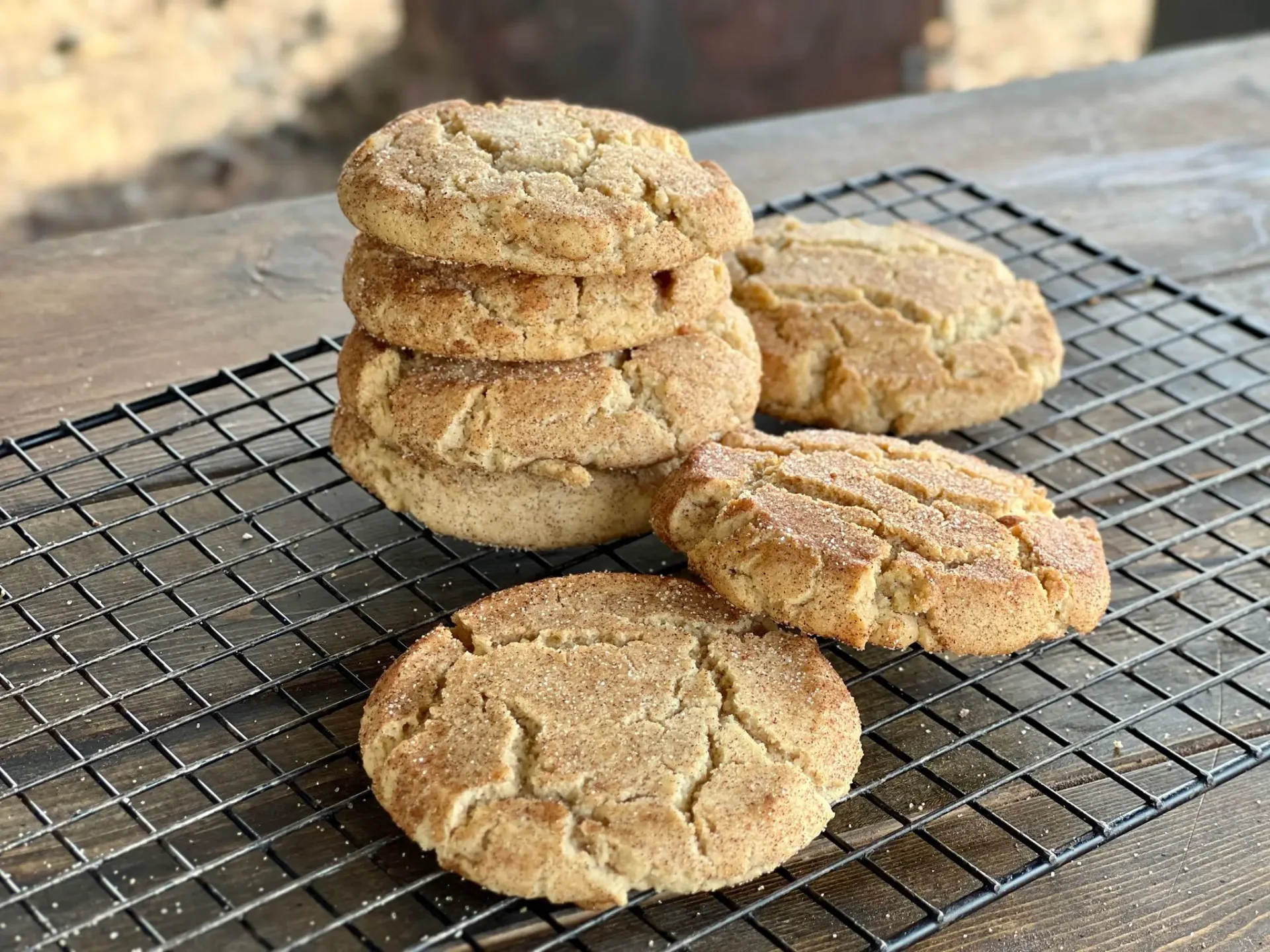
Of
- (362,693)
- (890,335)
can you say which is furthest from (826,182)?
(362,693)

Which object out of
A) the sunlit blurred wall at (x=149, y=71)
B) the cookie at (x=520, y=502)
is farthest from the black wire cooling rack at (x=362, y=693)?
the sunlit blurred wall at (x=149, y=71)

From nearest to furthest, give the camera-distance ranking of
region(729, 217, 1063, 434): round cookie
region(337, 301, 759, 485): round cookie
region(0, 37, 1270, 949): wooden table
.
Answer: region(0, 37, 1270, 949): wooden table → region(337, 301, 759, 485): round cookie → region(729, 217, 1063, 434): round cookie

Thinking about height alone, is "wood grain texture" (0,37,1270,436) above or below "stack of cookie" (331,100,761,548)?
below

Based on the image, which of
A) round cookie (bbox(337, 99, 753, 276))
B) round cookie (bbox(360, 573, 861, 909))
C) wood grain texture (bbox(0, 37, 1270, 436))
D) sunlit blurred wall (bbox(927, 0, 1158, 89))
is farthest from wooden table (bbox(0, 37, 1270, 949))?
sunlit blurred wall (bbox(927, 0, 1158, 89))

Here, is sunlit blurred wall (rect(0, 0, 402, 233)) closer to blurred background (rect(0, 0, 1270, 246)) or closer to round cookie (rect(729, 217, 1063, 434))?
blurred background (rect(0, 0, 1270, 246))

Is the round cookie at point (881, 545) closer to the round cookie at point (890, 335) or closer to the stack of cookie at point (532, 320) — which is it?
the stack of cookie at point (532, 320)

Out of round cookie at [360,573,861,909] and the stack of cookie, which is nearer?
round cookie at [360,573,861,909]

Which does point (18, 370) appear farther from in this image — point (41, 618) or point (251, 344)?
point (41, 618)
